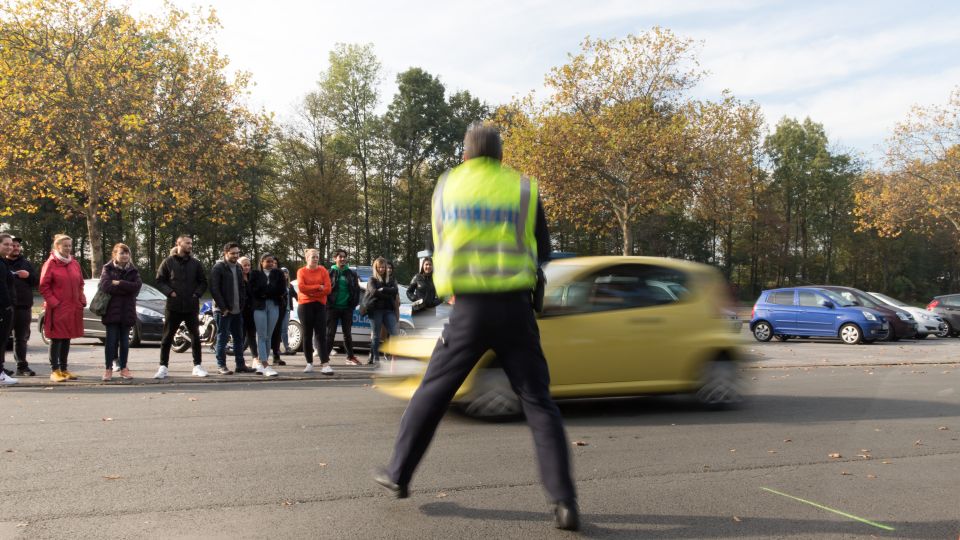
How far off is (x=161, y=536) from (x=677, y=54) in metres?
35.1

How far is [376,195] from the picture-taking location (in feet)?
192

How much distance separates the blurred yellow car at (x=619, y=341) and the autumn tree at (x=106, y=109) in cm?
2189

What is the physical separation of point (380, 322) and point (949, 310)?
65.2ft

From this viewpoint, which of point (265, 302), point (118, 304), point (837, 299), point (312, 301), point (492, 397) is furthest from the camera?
point (837, 299)

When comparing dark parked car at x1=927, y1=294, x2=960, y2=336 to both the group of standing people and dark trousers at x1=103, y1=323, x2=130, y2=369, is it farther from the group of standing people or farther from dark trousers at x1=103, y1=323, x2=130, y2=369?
dark trousers at x1=103, y1=323, x2=130, y2=369

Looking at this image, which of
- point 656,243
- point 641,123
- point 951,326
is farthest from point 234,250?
point 656,243

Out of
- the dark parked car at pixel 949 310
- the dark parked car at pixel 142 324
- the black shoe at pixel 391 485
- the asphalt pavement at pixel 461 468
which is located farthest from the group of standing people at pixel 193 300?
the dark parked car at pixel 949 310

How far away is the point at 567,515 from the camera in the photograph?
12.9 ft

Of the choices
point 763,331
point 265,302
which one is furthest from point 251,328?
point 763,331

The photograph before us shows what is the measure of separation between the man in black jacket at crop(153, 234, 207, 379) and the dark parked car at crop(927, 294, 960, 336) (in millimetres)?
22417

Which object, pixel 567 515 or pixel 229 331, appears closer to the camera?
pixel 567 515

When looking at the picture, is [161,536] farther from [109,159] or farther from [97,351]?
[109,159]

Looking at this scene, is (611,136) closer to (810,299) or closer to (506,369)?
(810,299)

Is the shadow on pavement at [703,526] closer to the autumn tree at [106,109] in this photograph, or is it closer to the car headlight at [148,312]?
the car headlight at [148,312]
